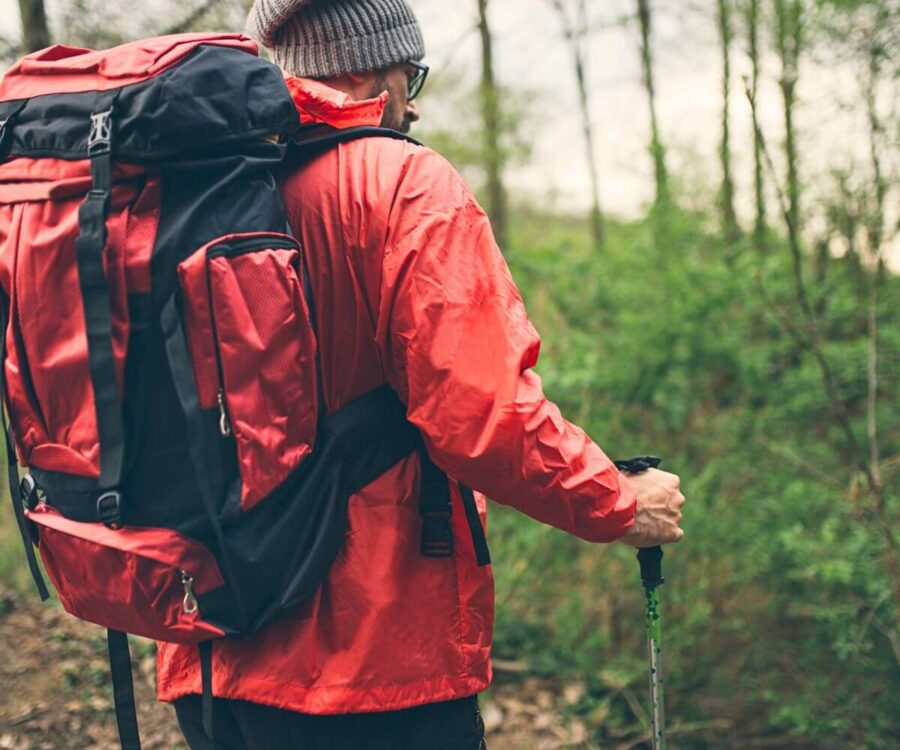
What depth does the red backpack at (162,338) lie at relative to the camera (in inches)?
54.2

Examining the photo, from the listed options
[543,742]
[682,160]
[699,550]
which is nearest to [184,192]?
[543,742]

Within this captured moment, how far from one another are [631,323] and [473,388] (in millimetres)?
4603

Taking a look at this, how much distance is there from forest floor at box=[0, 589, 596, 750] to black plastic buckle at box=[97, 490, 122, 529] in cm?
234

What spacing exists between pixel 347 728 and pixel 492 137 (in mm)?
A: 10858

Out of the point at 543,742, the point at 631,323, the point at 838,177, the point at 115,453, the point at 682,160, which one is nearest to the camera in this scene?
the point at 115,453

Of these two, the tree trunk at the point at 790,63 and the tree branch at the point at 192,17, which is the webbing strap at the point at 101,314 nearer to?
the tree trunk at the point at 790,63

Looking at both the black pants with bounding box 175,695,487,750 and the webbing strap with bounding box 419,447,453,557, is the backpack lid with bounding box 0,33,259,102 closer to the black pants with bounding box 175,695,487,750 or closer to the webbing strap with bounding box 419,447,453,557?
A: the webbing strap with bounding box 419,447,453,557

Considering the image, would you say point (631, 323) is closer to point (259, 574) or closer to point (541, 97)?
point (259, 574)

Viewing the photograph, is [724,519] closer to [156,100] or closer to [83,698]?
[83,698]

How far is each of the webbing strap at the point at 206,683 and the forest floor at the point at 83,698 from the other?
6.86 ft

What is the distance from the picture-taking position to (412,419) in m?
1.52

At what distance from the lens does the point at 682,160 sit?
9273 mm

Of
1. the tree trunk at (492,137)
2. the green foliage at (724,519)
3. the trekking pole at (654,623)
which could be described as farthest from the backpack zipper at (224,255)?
the tree trunk at (492,137)

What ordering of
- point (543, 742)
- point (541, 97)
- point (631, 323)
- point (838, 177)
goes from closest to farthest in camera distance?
point (543, 742) → point (838, 177) → point (631, 323) → point (541, 97)
